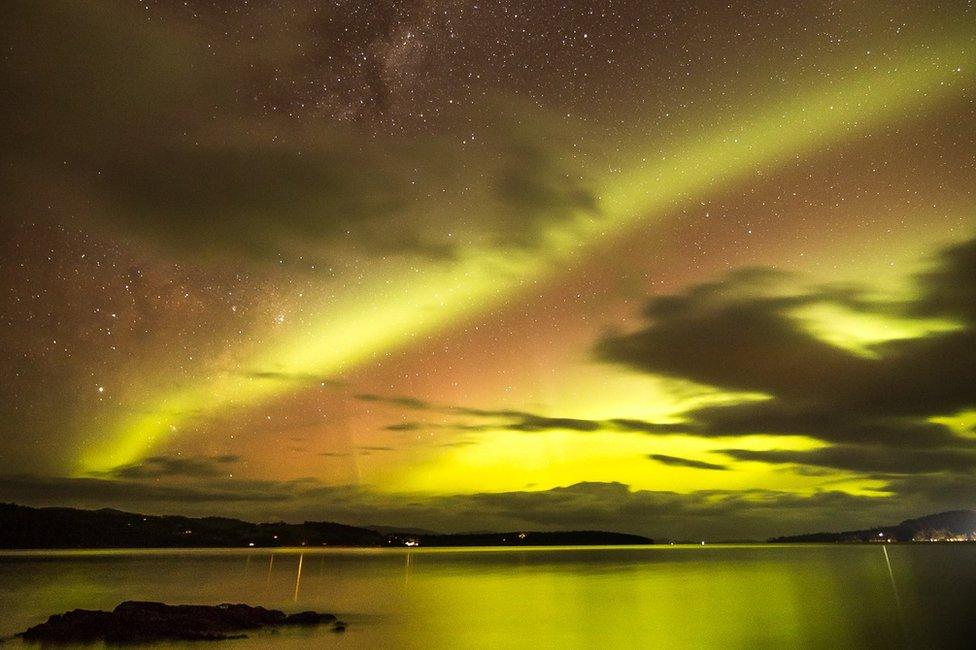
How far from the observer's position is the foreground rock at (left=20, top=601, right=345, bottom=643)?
99.1 ft

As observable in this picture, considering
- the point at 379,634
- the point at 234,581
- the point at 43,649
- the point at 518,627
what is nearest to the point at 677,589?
the point at 518,627

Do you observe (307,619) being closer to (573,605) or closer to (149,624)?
(149,624)

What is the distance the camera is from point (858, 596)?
194 feet

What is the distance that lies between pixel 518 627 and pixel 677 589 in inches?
1215

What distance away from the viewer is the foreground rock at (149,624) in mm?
A: 30203

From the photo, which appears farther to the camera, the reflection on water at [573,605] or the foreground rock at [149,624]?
the reflection on water at [573,605]

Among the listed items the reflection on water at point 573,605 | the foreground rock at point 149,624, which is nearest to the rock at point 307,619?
the foreground rock at point 149,624

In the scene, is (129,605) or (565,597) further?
(565,597)

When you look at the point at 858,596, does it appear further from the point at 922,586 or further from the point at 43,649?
the point at 43,649

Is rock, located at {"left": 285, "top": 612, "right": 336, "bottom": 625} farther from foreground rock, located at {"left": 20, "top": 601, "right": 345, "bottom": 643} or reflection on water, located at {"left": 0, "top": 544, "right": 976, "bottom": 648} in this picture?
reflection on water, located at {"left": 0, "top": 544, "right": 976, "bottom": 648}

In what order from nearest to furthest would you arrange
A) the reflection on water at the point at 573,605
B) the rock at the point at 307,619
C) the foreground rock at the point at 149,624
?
the foreground rock at the point at 149,624, the rock at the point at 307,619, the reflection on water at the point at 573,605

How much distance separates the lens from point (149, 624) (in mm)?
31203

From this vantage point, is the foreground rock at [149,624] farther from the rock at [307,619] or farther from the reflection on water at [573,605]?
the reflection on water at [573,605]

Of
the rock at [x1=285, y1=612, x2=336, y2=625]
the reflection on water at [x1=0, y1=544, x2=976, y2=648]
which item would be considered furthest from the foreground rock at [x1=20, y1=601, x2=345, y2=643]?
the reflection on water at [x1=0, y1=544, x2=976, y2=648]
